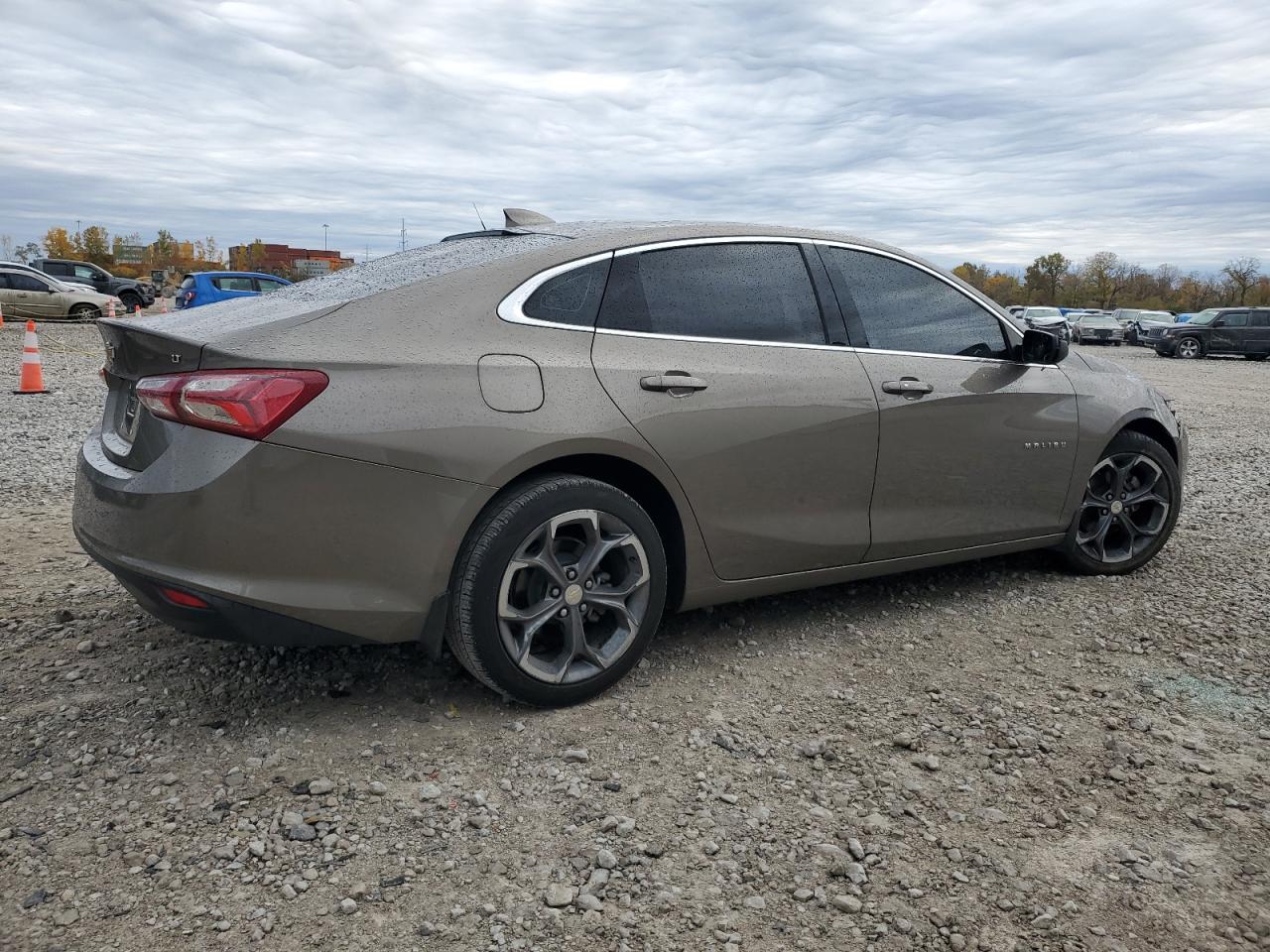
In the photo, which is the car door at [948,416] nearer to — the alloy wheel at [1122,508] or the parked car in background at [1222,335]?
the alloy wheel at [1122,508]

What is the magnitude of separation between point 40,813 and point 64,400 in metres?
9.89

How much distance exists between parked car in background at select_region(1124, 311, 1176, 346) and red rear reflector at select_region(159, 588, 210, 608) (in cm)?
3648

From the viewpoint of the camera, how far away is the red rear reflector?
2.77 metres

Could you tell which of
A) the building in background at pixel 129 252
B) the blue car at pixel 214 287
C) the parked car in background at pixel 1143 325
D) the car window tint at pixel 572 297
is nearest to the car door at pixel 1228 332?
the parked car in background at pixel 1143 325

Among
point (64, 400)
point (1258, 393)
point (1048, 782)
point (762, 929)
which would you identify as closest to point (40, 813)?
point (762, 929)

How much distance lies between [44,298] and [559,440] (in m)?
27.1

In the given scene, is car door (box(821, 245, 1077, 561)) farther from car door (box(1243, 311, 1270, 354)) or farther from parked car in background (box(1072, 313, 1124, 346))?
parked car in background (box(1072, 313, 1124, 346))

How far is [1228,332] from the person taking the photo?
2975cm

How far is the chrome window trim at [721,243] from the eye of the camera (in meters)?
3.18

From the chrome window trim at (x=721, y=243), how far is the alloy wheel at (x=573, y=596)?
2.13 ft

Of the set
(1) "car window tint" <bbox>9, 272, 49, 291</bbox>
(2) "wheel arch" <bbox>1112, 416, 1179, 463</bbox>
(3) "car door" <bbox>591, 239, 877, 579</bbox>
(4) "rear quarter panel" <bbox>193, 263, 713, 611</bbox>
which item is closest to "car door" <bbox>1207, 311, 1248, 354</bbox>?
(2) "wheel arch" <bbox>1112, 416, 1179, 463</bbox>

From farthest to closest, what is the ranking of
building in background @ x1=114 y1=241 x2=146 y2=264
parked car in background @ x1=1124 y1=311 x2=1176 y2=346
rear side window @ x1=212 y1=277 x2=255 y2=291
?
building in background @ x1=114 y1=241 x2=146 y2=264 → parked car in background @ x1=1124 y1=311 x2=1176 y2=346 → rear side window @ x1=212 y1=277 x2=255 y2=291

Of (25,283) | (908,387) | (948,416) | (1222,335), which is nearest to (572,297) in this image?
(908,387)

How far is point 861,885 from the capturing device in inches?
94.3
